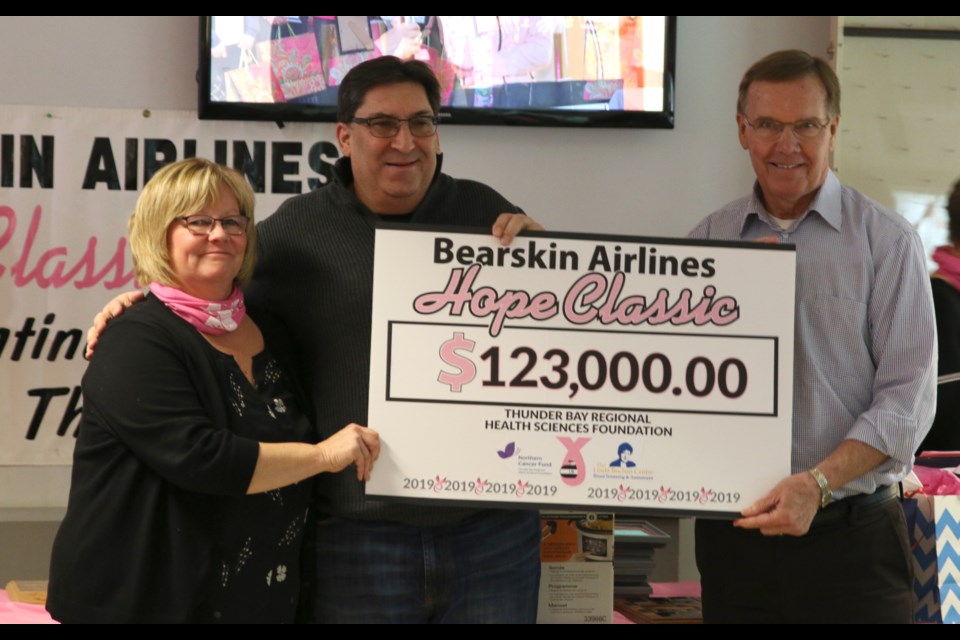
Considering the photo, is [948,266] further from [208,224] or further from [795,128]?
[208,224]

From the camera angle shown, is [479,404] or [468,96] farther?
[468,96]

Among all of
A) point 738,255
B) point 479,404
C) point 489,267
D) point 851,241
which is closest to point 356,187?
point 489,267

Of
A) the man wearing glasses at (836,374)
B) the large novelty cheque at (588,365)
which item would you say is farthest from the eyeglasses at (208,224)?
the man wearing glasses at (836,374)

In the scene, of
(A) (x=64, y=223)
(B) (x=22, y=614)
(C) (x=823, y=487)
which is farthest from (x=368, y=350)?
(A) (x=64, y=223)

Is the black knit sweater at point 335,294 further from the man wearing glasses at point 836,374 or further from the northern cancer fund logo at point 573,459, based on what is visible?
the man wearing glasses at point 836,374

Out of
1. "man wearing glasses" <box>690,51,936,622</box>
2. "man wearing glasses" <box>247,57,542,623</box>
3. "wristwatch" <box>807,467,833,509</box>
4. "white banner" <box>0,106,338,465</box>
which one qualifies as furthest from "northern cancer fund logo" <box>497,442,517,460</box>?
"white banner" <box>0,106,338,465</box>

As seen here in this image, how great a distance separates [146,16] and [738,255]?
1970 mm

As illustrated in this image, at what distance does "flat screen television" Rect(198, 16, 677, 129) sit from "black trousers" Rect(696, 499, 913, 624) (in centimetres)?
150

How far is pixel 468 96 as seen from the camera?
3.15 m

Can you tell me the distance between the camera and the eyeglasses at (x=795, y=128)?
2109 millimetres

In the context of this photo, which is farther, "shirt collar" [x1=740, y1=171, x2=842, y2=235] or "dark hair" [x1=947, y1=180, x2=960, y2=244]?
"dark hair" [x1=947, y1=180, x2=960, y2=244]

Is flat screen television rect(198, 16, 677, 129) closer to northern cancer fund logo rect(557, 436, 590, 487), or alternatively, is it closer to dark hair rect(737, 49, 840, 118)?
dark hair rect(737, 49, 840, 118)

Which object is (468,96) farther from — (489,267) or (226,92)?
(489,267)

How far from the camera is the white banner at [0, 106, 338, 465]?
3.08m
